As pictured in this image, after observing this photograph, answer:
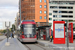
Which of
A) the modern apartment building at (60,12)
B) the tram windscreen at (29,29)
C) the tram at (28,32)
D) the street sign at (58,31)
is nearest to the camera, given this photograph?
the street sign at (58,31)

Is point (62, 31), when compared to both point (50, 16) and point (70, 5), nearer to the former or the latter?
point (50, 16)

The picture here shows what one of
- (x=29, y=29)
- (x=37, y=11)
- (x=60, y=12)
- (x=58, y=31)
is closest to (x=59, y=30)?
(x=58, y=31)

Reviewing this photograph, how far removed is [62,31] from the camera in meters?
21.6

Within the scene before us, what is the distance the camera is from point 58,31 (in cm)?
2153

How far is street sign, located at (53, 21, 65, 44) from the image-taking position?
21297mm

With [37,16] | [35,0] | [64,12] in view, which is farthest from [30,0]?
[64,12]

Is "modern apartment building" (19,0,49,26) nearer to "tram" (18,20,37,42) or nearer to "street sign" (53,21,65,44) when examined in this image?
"tram" (18,20,37,42)

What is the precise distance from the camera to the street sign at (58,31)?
69.9ft

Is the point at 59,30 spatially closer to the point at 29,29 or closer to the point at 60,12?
the point at 29,29

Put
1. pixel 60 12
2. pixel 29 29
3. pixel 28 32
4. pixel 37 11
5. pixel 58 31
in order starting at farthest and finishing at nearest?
pixel 60 12, pixel 37 11, pixel 29 29, pixel 28 32, pixel 58 31

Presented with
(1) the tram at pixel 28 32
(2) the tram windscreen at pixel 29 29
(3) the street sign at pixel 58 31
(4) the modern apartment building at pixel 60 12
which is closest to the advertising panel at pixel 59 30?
(3) the street sign at pixel 58 31

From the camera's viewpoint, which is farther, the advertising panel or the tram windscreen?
the tram windscreen

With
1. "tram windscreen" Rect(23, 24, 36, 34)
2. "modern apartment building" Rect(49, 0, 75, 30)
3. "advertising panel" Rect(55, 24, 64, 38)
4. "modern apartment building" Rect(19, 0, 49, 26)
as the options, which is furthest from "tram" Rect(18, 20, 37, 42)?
"modern apartment building" Rect(49, 0, 75, 30)

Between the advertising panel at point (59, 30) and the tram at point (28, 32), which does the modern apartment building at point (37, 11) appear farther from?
the advertising panel at point (59, 30)
